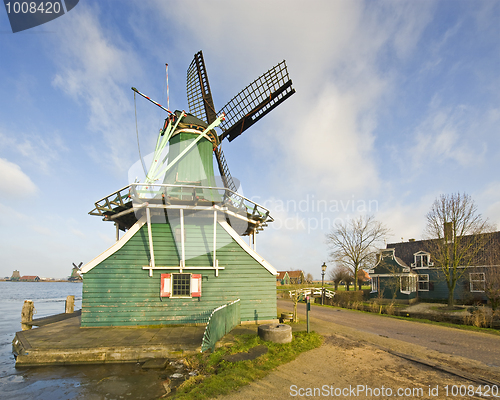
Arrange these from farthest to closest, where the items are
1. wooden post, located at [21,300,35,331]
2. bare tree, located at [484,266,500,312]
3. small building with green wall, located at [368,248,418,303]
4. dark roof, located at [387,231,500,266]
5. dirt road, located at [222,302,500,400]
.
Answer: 1. small building with green wall, located at [368,248,418,303]
2. dark roof, located at [387,231,500,266]
3. bare tree, located at [484,266,500,312]
4. wooden post, located at [21,300,35,331]
5. dirt road, located at [222,302,500,400]

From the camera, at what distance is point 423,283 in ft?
102

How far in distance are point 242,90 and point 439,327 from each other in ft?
65.2

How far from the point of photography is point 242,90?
20.3 metres

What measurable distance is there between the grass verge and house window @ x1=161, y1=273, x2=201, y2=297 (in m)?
3.73

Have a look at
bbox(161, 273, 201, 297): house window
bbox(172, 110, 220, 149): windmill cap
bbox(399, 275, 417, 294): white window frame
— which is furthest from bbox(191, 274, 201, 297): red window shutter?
bbox(399, 275, 417, 294): white window frame

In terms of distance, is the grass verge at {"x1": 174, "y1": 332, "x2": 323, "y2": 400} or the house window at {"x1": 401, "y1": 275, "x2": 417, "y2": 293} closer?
the grass verge at {"x1": 174, "y1": 332, "x2": 323, "y2": 400}

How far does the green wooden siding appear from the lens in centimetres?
1333

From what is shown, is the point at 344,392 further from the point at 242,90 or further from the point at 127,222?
the point at 242,90

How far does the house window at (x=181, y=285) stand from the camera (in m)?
13.7

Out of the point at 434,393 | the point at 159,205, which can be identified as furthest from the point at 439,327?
the point at 159,205

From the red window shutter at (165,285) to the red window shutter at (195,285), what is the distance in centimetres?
113

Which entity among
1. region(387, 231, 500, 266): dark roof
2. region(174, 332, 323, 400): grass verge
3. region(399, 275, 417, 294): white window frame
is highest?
region(387, 231, 500, 266): dark roof

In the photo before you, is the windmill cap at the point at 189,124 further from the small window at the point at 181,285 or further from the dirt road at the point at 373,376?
the dirt road at the point at 373,376

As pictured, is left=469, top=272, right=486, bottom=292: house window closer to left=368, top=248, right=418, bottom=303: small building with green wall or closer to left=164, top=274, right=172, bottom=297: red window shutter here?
left=368, top=248, right=418, bottom=303: small building with green wall
